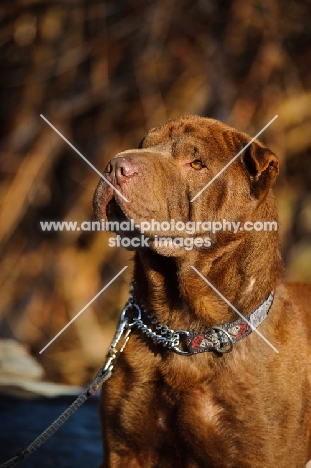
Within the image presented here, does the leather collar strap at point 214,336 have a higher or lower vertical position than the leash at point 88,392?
higher

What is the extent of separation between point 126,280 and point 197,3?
2455mm

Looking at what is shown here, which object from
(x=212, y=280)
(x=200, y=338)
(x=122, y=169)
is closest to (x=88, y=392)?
(x=200, y=338)

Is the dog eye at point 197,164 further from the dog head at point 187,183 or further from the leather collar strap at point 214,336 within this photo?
the leather collar strap at point 214,336

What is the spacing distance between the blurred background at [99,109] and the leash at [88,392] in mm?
3472

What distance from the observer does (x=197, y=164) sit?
3.96 m

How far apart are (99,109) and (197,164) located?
14.4 feet

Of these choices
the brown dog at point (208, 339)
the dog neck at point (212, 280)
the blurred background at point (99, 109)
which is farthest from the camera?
the blurred background at point (99, 109)

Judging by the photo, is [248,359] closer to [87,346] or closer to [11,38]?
[87,346]

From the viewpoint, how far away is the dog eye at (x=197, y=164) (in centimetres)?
396

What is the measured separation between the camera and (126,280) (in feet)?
27.5

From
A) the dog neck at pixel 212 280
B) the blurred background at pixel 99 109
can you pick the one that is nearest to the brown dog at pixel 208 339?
the dog neck at pixel 212 280

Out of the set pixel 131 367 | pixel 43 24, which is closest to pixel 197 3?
pixel 43 24

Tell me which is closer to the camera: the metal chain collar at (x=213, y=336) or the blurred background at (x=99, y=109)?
the metal chain collar at (x=213, y=336)

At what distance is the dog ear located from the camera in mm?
3869
